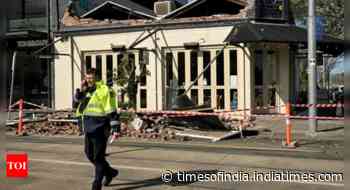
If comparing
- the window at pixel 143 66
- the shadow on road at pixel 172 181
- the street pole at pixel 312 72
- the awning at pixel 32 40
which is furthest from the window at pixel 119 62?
the shadow on road at pixel 172 181

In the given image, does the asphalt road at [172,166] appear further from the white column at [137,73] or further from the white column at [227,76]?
the white column at [137,73]

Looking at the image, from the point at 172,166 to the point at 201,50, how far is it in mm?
13198

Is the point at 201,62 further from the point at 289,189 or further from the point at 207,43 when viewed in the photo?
the point at 289,189

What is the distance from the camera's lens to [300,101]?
25391 mm


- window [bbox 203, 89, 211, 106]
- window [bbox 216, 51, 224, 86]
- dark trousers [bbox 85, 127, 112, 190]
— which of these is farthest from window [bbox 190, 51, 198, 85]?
dark trousers [bbox 85, 127, 112, 190]

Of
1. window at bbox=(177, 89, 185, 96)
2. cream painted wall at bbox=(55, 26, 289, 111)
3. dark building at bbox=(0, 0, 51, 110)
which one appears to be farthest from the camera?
dark building at bbox=(0, 0, 51, 110)

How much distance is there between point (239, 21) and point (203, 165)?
12.5 meters

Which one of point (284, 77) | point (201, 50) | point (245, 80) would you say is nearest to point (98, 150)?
point (245, 80)

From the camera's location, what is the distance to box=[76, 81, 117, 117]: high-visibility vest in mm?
8875

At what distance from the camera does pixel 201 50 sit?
2398 cm

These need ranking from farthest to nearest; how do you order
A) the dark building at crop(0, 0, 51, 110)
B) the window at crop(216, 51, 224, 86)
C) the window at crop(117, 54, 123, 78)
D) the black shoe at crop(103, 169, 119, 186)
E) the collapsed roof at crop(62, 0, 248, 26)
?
the dark building at crop(0, 0, 51, 110), the collapsed roof at crop(62, 0, 248, 26), the window at crop(117, 54, 123, 78), the window at crop(216, 51, 224, 86), the black shoe at crop(103, 169, 119, 186)

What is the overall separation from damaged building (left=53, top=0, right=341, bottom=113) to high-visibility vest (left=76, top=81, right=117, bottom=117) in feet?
41.8

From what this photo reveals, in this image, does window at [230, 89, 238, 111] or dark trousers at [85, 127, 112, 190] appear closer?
dark trousers at [85, 127, 112, 190]

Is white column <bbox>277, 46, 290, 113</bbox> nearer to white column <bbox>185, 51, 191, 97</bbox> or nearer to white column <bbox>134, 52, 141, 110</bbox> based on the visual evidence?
white column <bbox>185, 51, 191, 97</bbox>
